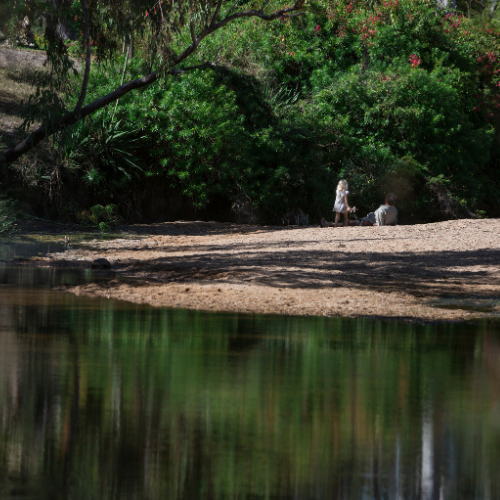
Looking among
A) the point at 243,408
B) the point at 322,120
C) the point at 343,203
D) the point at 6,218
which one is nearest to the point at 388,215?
the point at 343,203

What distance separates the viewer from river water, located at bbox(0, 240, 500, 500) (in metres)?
3.99

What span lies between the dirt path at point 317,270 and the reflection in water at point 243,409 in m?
1.34

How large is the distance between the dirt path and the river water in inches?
47.0

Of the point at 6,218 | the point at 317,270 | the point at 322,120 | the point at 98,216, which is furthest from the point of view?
the point at 322,120

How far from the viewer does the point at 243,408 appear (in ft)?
17.0

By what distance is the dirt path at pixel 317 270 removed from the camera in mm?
9570

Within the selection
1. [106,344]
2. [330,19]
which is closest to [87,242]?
[106,344]

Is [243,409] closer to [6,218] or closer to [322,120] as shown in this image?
[6,218]

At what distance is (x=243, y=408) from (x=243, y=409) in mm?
24

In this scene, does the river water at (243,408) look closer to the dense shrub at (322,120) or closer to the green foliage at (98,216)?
the green foliage at (98,216)

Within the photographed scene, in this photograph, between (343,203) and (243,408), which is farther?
(343,203)

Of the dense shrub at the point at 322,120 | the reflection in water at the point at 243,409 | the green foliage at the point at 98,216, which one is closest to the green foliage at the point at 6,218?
the green foliage at the point at 98,216

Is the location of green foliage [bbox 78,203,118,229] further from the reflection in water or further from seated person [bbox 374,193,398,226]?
the reflection in water

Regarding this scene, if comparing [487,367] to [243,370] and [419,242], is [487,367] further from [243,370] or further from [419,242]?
[419,242]
